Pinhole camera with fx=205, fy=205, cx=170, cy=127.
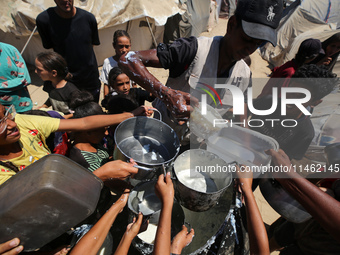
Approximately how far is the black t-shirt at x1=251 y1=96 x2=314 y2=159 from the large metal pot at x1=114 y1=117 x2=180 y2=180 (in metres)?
1.66

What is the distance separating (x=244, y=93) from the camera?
7.52 ft

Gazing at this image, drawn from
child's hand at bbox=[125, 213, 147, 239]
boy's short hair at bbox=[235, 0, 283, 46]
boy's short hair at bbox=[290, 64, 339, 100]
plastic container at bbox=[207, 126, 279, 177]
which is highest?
boy's short hair at bbox=[235, 0, 283, 46]

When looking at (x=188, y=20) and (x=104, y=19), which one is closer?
(x=104, y=19)

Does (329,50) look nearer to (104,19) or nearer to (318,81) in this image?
(318,81)

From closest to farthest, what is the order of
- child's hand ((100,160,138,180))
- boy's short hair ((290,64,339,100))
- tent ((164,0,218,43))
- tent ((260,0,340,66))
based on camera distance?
child's hand ((100,160,138,180))
boy's short hair ((290,64,339,100))
tent ((260,0,340,66))
tent ((164,0,218,43))

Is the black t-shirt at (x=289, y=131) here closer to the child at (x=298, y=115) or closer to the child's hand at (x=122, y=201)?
the child at (x=298, y=115)

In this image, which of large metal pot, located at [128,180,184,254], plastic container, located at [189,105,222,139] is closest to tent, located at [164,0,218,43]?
plastic container, located at [189,105,222,139]

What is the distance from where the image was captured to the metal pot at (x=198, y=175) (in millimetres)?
1402

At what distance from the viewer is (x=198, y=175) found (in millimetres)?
1818

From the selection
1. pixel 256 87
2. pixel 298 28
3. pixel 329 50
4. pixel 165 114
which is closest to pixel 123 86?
pixel 165 114

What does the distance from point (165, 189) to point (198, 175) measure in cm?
56

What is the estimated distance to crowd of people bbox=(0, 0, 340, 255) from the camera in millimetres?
1369

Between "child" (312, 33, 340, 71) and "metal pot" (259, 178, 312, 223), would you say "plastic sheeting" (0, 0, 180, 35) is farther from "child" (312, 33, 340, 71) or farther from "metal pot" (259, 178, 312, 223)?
"metal pot" (259, 178, 312, 223)

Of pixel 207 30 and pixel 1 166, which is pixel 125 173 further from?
pixel 207 30
